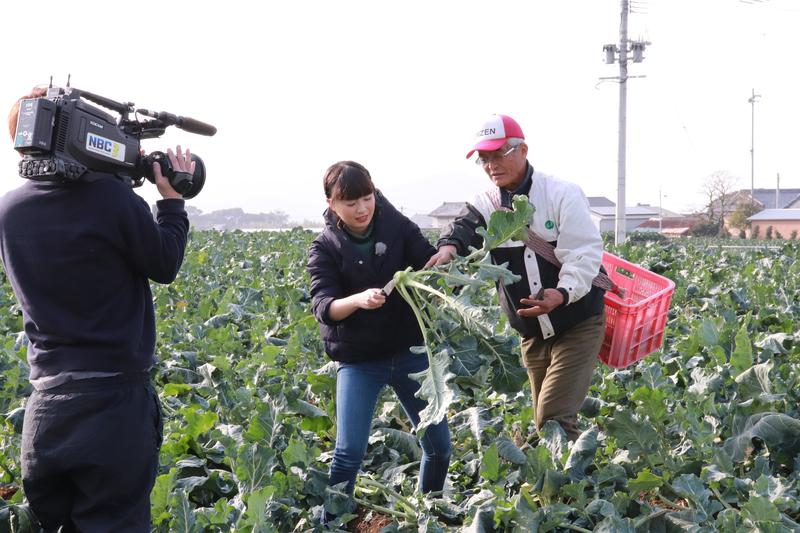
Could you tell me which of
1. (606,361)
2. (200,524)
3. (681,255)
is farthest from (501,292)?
(681,255)

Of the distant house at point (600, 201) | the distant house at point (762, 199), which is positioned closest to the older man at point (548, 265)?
the distant house at point (762, 199)

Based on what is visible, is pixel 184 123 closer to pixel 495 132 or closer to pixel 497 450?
pixel 495 132

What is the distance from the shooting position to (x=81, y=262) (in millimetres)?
2398

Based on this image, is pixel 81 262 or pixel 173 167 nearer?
pixel 81 262

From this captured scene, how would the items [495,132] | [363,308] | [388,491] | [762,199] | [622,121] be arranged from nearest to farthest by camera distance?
[363,308] < [495,132] < [388,491] < [622,121] < [762,199]

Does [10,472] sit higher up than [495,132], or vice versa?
[495,132]

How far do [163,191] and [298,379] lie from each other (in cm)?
268

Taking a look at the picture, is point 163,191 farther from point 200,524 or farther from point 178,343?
point 178,343

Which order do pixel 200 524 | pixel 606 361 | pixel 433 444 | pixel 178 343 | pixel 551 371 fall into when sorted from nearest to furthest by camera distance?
pixel 200 524 < pixel 433 444 < pixel 551 371 < pixel 606 361 < pixel 178 343

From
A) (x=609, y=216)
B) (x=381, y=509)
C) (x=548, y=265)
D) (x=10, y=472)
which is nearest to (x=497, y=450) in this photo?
(x=381, y=509)

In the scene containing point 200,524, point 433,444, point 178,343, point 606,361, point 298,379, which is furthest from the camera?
point 178,343

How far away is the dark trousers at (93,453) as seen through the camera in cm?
240

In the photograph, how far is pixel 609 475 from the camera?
3482 mm

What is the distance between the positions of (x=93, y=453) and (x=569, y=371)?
2.15 metres
